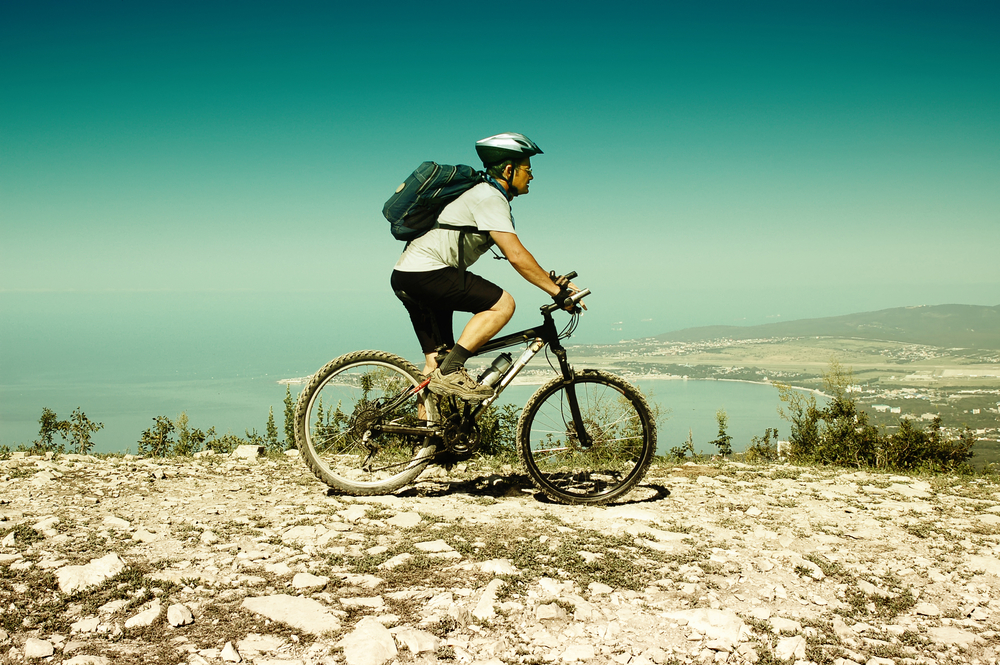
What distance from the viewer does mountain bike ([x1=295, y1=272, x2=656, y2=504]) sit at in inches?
190

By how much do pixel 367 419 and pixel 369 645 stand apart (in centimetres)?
271

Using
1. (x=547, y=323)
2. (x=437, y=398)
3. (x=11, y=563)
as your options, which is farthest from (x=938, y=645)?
(x=11, y=563)

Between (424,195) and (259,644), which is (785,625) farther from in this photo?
(424,195)

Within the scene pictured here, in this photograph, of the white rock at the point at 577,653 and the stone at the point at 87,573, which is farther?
the stone at the point at 87,573

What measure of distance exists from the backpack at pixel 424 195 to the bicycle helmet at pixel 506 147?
227 millimetres

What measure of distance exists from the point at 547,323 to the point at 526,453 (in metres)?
1.11

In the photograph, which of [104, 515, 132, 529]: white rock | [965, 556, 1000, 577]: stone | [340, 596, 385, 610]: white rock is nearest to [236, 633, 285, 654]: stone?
[340, 596, 385, 610]: white rock

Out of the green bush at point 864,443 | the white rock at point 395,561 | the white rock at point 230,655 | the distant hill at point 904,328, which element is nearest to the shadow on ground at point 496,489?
the white rock at point 395,561

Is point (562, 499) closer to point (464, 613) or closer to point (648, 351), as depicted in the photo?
point (464, 613)

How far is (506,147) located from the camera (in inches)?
185

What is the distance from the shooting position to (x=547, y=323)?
487cm

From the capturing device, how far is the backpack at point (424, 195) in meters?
4.46

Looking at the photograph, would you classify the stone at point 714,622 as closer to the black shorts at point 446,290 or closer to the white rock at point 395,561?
the white rock at point 395,561

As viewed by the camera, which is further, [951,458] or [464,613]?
[951,458]
